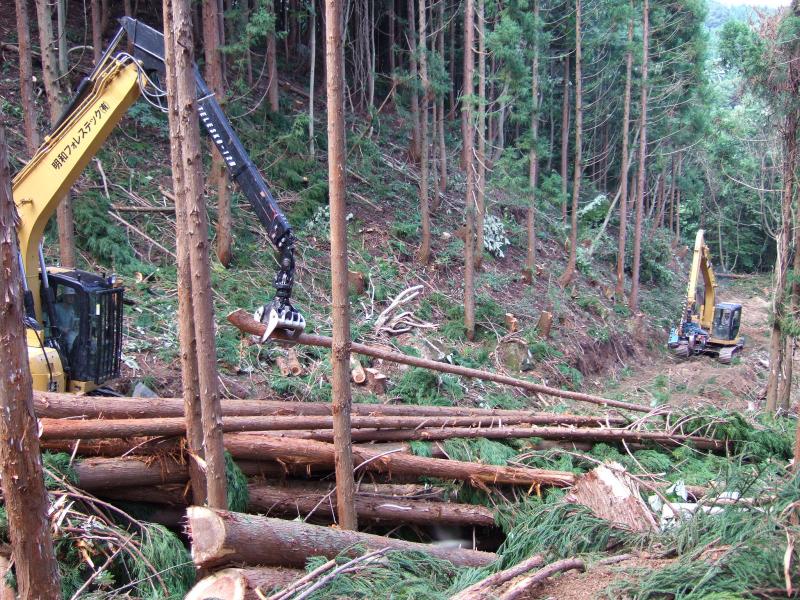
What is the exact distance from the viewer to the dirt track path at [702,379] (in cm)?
1665

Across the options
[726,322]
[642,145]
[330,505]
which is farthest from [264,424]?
[642,145]

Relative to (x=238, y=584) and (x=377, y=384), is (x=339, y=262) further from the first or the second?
(x=377, y=384)

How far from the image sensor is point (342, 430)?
5785 millimetres

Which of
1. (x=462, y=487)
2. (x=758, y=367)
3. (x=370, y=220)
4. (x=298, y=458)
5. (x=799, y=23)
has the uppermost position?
(x=799, y=23)

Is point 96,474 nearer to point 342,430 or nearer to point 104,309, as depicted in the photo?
point 342,430

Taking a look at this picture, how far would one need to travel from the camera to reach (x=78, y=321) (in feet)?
25.9

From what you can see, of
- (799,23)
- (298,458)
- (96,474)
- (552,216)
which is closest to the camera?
(96,474)

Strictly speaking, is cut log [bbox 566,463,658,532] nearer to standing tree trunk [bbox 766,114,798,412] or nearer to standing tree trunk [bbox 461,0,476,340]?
standing tree trunk [bbox 766,114,798,412]

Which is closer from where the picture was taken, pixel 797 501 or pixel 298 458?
pixel 797 501

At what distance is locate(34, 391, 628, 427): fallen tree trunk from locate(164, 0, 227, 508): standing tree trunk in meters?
1.60

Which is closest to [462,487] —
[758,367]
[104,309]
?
[104,309]

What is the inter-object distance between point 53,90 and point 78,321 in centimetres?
436

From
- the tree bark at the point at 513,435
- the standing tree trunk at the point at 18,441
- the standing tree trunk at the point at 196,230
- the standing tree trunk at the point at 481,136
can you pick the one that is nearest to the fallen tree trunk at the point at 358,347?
the tree bark at the point at 513,435

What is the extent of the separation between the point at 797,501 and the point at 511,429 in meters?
4.00
